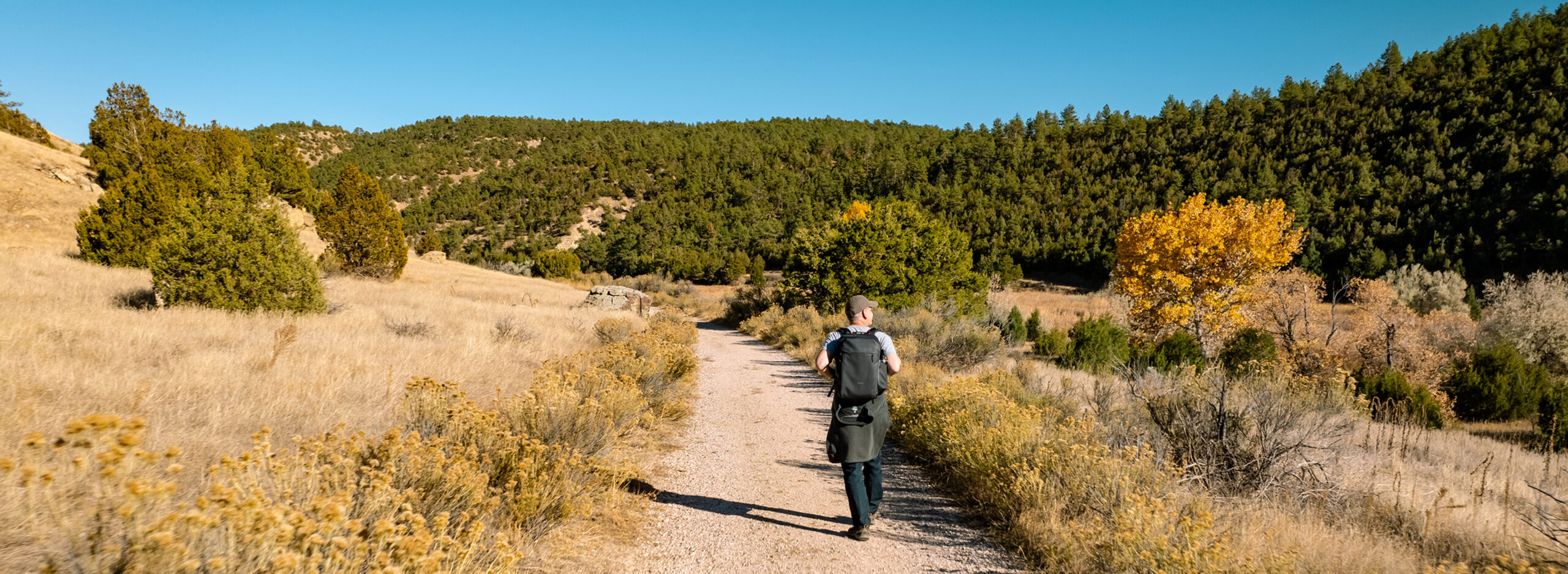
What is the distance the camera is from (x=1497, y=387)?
1155 centimetres

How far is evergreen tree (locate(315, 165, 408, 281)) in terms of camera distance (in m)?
22.4

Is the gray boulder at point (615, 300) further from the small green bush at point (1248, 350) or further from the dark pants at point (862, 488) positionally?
the dark pants at point (862, 488)

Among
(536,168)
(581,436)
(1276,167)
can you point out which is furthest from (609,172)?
(581,436)

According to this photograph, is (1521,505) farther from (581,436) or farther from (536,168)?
(536,168)

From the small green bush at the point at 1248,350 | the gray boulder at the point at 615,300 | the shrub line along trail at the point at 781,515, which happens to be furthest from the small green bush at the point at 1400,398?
the gray boulder at the point at 615,300

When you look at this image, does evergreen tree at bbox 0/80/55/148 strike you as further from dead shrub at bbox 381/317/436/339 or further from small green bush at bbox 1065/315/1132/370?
small green bush at bbox 1065/315/1132/370

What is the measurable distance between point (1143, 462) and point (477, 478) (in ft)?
15.3

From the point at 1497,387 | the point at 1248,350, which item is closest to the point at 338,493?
the point at 1248,350

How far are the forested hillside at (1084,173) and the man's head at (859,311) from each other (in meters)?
51.1

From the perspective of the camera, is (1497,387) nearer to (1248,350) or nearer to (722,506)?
(1248,350)

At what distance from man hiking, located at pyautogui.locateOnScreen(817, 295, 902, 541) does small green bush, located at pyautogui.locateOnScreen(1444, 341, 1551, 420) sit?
14390 millimetres

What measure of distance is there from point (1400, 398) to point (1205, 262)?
7830mm

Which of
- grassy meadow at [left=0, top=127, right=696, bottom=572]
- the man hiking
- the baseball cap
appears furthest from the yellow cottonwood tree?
the baseball cap

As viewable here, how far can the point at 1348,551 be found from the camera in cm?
371
